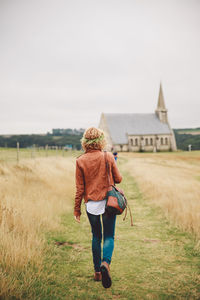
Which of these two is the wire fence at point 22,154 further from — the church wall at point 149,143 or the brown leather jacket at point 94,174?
the church wall at point 149,143

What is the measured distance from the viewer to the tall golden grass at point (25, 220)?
331 cm

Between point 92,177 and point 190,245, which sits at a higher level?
point 92,177

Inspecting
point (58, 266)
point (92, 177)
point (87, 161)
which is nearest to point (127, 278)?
point (58, 266)

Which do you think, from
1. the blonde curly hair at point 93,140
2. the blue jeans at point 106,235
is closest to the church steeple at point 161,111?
the blonde curly hair at point 93,140

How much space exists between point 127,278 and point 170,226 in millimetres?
2656

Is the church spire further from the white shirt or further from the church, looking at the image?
the white shirt

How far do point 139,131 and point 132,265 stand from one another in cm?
6074

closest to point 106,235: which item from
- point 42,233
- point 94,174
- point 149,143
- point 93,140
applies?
point 94,174

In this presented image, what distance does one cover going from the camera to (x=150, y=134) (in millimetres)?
64375

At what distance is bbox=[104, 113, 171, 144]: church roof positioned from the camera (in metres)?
62.2

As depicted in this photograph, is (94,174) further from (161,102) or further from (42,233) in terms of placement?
(161,102)

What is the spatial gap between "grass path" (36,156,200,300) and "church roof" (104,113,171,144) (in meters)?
55.3

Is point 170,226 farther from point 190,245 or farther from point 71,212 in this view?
point 71,212

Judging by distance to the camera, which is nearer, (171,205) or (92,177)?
(92,177)
